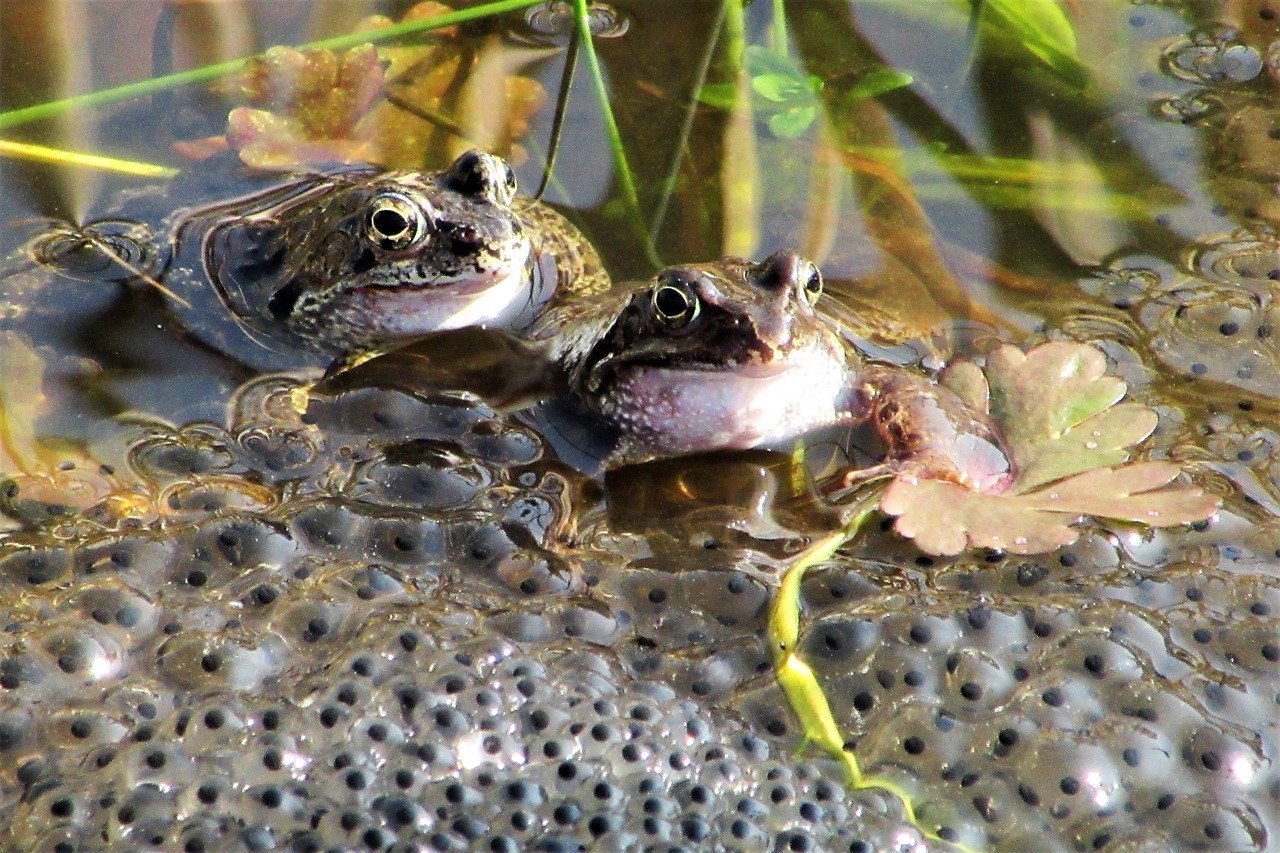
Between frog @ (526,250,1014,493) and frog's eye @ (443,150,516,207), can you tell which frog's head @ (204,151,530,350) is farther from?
frog @ (526,250,1014,493)

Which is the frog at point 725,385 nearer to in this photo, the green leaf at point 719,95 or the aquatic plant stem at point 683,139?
the aquatic plant stem at point 683,139

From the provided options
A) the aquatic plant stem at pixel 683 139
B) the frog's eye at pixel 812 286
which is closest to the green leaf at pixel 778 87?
the aquatic plant stem at pixel 683 139

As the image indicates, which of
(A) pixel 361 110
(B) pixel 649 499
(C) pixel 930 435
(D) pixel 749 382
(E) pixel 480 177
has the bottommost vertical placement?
(B) pixel 649 499

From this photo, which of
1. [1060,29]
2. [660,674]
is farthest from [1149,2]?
[660,674]

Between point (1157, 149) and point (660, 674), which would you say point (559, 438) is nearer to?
point (660, 674)

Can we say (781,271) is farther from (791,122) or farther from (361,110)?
(361,110)

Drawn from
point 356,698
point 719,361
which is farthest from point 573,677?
point 719,361

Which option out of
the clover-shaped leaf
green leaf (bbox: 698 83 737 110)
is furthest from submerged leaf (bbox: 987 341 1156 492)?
green leaf (bbox: 698 83 737 110)
